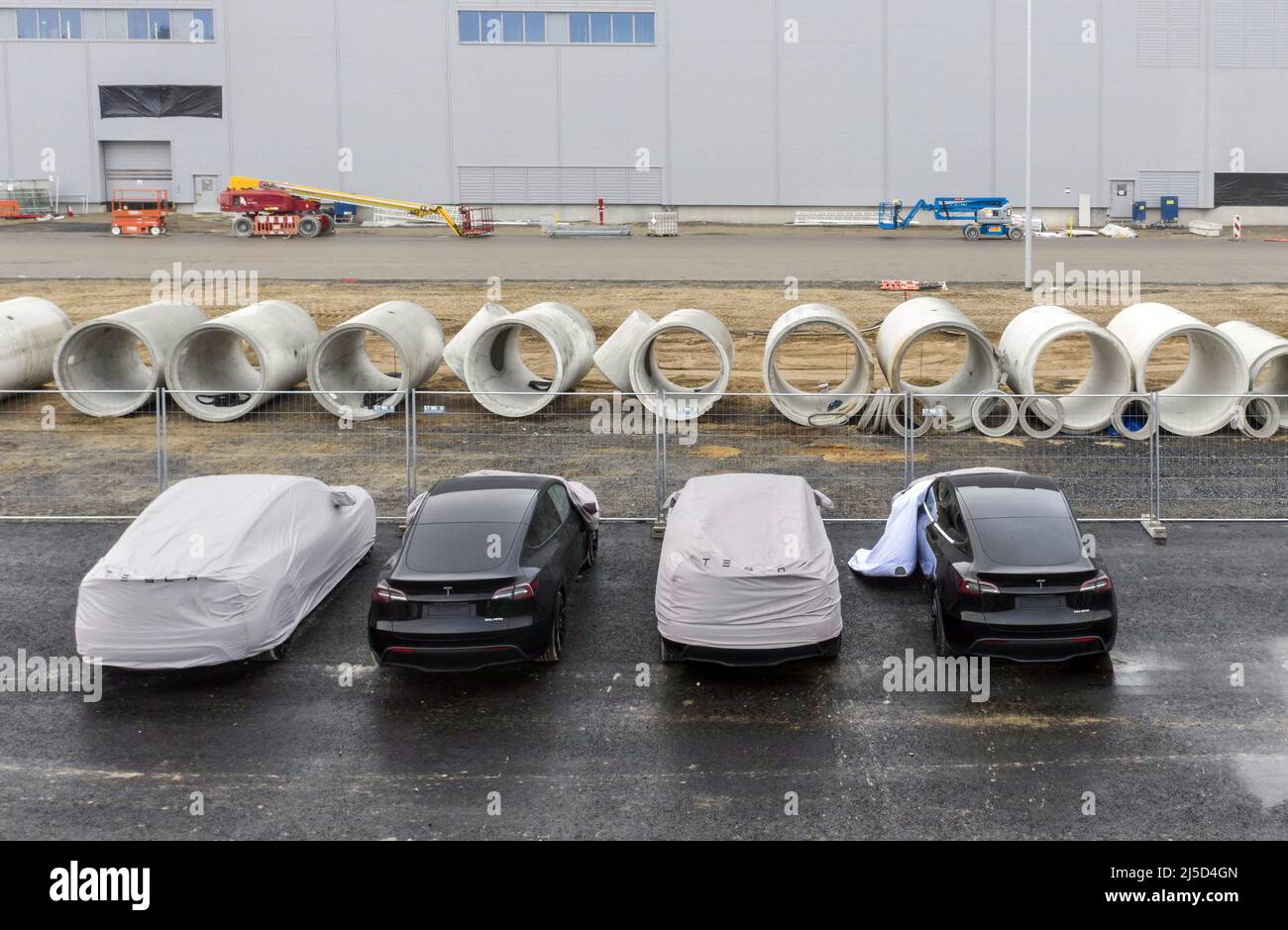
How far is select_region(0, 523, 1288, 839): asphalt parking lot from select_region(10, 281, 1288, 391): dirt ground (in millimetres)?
12393

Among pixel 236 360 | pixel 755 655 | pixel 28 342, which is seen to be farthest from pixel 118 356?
pixel 755 655

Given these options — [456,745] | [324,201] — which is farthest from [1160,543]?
[324,201]

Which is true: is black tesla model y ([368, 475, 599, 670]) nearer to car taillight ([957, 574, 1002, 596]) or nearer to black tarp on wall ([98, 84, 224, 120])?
car taillight ([957, 574, 1002, 596])

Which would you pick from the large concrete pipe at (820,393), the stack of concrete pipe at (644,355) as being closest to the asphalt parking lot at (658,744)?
the large concrete pipe at (820,393)

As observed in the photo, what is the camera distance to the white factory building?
5788 cm

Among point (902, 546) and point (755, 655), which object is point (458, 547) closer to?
point (755, 655)

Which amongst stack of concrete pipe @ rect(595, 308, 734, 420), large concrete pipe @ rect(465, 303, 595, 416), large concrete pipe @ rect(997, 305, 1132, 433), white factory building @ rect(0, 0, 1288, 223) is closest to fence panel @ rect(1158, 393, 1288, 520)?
large concrete pipe @ rect(997, 305, 1132, 433)

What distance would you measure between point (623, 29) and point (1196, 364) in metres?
43.2

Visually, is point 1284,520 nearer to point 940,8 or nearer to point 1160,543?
point 1160,543

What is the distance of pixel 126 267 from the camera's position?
122ft

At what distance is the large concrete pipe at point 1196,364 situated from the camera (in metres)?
18.7

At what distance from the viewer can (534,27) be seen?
A: 5850 centimetres

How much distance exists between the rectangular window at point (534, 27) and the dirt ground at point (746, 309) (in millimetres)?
28622

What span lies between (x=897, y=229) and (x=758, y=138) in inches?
342
